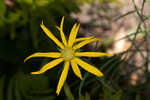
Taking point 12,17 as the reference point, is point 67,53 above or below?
below

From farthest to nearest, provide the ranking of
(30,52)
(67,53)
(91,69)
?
(30,52)
(67,53)
(91,69)

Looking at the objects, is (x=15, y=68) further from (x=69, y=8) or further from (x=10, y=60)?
(x=69, y=8)

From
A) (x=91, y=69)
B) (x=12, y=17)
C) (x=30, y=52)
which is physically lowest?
(x=91, y=69)

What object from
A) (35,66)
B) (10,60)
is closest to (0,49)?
(10,60)

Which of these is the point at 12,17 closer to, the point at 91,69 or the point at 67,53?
the point at 67,53

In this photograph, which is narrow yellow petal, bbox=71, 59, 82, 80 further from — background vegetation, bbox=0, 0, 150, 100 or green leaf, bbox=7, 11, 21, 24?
green leaf, bbox=7, 11, 21, 24

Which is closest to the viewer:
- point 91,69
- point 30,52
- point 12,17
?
point 91,69

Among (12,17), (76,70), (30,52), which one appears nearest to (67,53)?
(76,70)

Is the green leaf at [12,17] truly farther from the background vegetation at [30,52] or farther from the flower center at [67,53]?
the flower center at [67,53]

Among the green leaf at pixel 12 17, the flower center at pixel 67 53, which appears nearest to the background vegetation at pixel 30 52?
the green leaf at pixel 12 17
